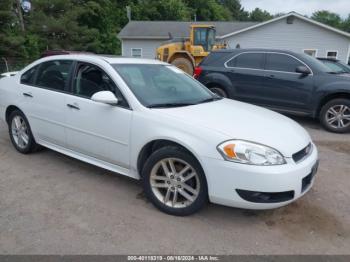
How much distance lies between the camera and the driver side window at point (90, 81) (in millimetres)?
4027

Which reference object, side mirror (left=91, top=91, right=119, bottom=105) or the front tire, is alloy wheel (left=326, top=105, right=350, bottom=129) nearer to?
side mirror (left=91, top=91, right=119, bottom=105)

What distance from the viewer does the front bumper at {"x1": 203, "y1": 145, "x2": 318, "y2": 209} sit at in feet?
9.93

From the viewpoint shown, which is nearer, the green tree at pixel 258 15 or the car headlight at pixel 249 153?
the car headlight at pixel 249 153

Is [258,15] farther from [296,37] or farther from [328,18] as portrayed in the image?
[296,37]

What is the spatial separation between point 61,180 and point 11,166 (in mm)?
933

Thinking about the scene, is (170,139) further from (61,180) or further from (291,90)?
(291,90)

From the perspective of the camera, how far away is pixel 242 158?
120 inches

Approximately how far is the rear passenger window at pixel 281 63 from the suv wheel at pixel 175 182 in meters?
5.17

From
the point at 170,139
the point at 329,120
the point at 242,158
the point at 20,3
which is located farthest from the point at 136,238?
the point at 20,3

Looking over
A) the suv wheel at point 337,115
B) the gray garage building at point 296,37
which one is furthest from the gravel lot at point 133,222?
the gray garage building at point 296,37

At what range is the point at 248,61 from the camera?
822cm

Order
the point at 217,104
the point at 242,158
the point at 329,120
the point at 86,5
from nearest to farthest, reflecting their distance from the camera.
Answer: the point at 242,158, the point at 217,104, the point at 329,120, the point at 86,5

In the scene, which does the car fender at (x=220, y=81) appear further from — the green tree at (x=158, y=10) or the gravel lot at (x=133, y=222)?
the green tree at (x=158, y=10)

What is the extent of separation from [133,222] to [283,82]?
5.44 m
